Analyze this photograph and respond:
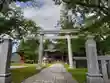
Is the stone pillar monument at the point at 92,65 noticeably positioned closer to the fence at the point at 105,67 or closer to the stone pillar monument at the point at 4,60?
the fence at the point at 105,67

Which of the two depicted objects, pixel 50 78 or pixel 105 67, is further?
pixel 50 78

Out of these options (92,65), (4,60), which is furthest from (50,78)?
(4,60)

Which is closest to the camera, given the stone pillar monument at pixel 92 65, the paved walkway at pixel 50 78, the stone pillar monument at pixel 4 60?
the stone pillar monument at pixel 4 60

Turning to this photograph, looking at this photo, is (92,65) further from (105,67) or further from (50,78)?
(50,78)

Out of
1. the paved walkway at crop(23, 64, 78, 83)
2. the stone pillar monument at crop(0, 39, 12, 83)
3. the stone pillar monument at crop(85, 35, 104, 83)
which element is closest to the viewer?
the stone pillar monument at crop(0, 39, 12, 83)

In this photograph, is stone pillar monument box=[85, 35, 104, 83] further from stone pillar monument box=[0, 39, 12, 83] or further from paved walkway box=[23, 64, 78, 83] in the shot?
stone pillar monument box=[0, 39, 12, 83]

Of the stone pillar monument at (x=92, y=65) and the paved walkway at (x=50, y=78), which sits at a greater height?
the stone pillar monument at (x=92, y=65)

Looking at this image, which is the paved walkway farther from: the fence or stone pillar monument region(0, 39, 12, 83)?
the fence

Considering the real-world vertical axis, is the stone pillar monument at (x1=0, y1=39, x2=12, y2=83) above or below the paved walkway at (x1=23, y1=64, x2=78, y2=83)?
above

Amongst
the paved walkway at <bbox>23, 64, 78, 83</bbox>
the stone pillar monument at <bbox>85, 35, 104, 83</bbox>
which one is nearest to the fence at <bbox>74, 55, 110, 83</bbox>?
the stone pillar monument at <bbox>85, 35, 104, 83</bbox>

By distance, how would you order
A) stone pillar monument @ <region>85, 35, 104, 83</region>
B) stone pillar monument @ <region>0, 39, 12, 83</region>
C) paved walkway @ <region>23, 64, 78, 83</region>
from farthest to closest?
paved walkway @ <region>23, 64, 78, 83</region>, stone pillar monument @ <region>85, 35, 104, 83</region>, stone pillar monument @ <region>0, 39, 12, 83</region>

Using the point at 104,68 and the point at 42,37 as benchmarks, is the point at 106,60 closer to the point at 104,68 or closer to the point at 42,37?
the point at 104,68

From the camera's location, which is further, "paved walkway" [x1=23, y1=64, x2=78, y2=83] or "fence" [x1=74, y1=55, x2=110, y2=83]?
"paved walkway" [x1=23, y1=64, x2=78, y2=83]

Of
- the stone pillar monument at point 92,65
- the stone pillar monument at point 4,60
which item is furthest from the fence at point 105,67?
the stone pillar monument at point 4,60
